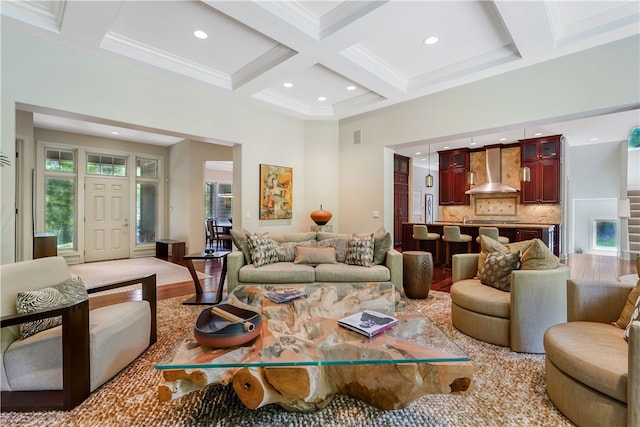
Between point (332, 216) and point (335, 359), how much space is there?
14.6 ft

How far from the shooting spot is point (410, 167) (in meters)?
9.92

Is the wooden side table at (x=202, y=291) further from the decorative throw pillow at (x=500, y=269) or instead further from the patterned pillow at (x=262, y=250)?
the decorative throw pillow at (x=500, y=269)

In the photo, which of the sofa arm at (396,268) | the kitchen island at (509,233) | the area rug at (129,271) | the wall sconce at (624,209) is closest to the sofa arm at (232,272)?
the area rug at (129,271)

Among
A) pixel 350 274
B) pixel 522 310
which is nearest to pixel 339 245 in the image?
pixel 350 274

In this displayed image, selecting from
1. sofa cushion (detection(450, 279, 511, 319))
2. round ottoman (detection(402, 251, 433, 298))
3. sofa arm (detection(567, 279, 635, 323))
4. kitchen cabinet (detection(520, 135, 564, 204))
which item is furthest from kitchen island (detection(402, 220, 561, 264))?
sofa arm (detection(567, 279, 635, 323))

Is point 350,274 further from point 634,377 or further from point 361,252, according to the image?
point 634,377

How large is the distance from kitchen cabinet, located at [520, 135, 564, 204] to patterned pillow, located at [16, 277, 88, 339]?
8.47 m

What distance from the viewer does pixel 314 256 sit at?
3.94m

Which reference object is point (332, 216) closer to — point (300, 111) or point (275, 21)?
point (300, 111)

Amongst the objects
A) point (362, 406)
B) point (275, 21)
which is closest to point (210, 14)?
point (275, 21)

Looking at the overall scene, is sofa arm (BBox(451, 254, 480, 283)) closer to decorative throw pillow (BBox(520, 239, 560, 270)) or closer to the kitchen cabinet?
decorative throw pillow (BBox(520, 239, 560, 270))

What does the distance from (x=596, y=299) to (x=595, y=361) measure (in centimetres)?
75

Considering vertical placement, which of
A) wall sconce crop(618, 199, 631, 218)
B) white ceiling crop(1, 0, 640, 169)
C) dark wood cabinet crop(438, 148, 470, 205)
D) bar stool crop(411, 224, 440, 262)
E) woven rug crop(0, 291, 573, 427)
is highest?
white ceiling crop(1, 0, 640, 169)

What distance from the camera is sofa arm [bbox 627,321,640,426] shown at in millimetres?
1305
